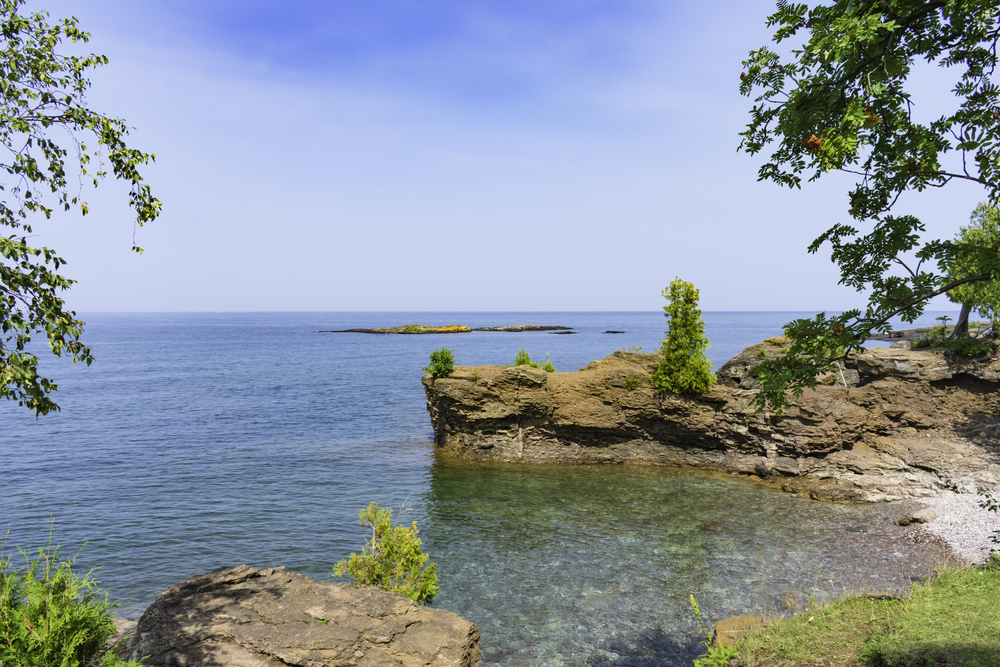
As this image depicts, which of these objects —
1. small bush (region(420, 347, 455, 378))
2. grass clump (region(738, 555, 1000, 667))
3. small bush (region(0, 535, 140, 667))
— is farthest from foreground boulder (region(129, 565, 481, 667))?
small bush (region(420, 347, 455, 378))

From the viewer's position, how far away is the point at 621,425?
2631cm

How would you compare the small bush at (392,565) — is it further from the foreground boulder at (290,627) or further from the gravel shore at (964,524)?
the gravel shore at (964,524)

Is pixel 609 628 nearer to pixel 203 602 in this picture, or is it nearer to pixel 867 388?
pixel 203 602

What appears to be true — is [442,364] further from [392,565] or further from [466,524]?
[392,565]

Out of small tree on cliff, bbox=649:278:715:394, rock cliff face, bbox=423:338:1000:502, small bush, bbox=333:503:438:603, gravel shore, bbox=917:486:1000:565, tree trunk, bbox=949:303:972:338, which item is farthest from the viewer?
tree trunk, bbox=949:303:972:338

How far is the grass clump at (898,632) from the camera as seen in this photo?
309 inches

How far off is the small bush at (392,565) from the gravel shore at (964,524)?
14453mm

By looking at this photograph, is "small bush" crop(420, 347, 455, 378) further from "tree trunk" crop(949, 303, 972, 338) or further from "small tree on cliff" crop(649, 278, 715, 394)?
"tree trunk" crop(949, 303, 972, 338)

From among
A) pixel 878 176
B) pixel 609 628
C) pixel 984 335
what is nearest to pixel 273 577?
pixel 609 628

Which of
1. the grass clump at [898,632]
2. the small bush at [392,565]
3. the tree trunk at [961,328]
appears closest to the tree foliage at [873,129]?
the grass clump at [898,632]

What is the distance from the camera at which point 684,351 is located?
25.4 meters

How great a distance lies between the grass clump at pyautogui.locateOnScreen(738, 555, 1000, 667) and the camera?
7855 millimetres

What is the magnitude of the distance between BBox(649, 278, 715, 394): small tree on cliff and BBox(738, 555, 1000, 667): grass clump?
1455 centimetres

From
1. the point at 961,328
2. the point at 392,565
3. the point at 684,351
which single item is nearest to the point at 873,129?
the point at 392,565
